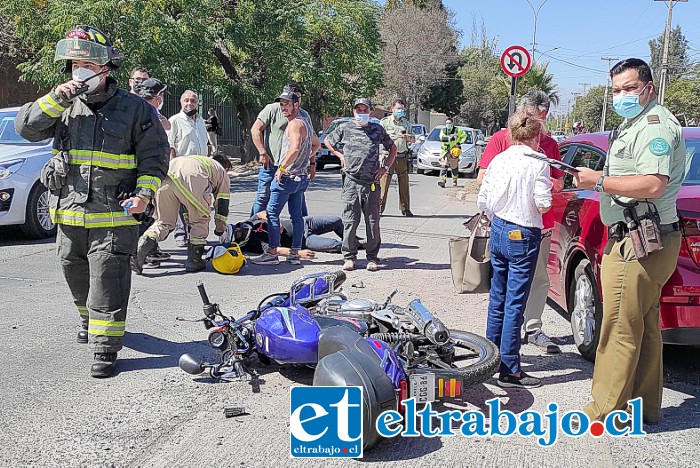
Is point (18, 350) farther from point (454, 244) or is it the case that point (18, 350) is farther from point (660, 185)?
point (660, 185)

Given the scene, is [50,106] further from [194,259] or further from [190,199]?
[194,259]

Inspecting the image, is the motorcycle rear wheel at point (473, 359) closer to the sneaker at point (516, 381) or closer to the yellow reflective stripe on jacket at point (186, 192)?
the sneaker at point (516, 381)

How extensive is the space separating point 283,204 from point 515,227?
4.27 m

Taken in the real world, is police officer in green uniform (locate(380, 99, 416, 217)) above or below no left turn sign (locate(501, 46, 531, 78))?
below

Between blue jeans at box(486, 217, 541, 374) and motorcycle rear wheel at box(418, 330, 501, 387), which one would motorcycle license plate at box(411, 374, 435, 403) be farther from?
blue jeans at box(486, 217, 541, 374)

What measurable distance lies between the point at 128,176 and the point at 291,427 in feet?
6.77

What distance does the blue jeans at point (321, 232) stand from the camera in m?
9.11

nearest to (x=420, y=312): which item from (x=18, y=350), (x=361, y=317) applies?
(x=361, y=317)

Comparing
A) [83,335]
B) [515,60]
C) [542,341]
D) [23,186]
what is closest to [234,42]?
[515,60]

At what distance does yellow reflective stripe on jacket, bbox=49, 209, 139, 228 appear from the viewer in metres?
4.53

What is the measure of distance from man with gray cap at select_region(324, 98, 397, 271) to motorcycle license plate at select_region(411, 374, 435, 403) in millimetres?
4292

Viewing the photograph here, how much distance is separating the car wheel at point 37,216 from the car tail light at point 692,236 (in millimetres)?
7515

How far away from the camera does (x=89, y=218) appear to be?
4535 millimetres

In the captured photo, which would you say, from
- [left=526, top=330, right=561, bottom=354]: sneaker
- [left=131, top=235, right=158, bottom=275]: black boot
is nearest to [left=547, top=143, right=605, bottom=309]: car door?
[left=526, top=330, right=561, bottom=354]: sneaker
